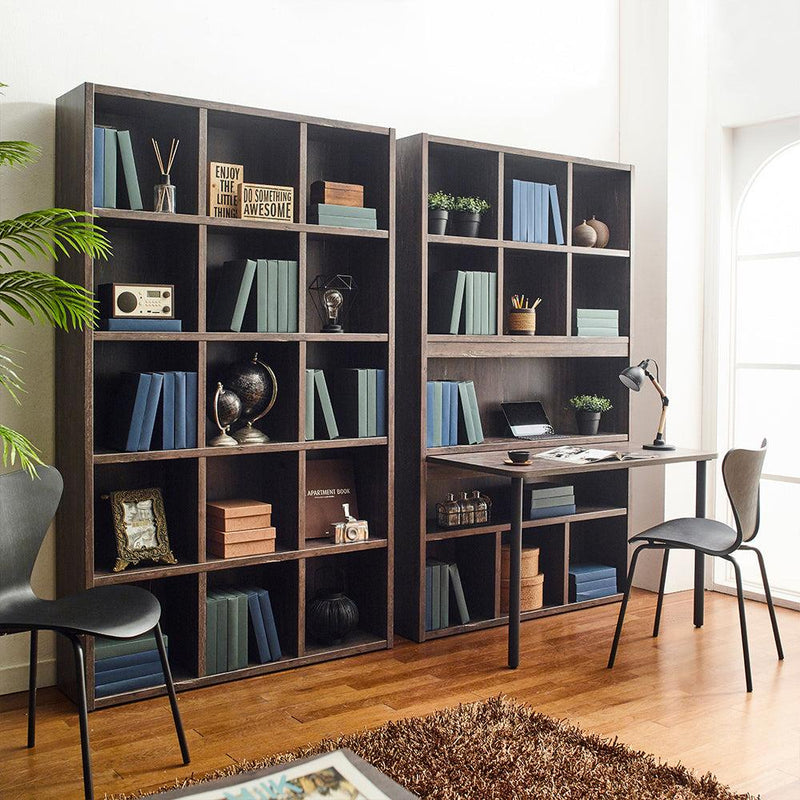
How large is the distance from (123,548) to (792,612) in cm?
314

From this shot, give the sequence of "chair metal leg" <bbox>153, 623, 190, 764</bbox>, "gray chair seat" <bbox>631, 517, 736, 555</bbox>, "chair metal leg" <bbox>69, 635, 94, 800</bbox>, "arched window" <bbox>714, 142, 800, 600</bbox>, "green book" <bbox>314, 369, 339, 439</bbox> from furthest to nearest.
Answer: "arched window" <bbox>714, 142, 800, 600</bbox> → "green book" <bbox>314, 369, 339, 439</bbox> → "gray chair seat" <bbox>631, 517, 736, 555</bbox> → "chair metal leg" <bbox>153, 623, 190, 764</bbox> → "chair metal leg" <bbox>69, 635, 94, 800</bbox>

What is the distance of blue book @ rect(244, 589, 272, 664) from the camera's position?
3809mm

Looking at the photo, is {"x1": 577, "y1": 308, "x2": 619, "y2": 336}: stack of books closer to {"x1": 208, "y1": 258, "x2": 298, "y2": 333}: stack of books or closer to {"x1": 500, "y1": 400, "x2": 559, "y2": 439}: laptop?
{"x1": 500, "y1": 400, "x2": 559, "y2": 439}: laptop

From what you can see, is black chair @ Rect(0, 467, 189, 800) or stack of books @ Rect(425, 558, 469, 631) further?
stack of books @ Rect(425, 558, 469, 631)

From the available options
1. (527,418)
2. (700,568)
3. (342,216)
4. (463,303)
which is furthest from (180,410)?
(700,568)

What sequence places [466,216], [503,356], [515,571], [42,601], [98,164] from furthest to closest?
[503,356] < [466,216] < [515,571] < [98,164] < [42,601]

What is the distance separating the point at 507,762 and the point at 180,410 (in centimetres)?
167

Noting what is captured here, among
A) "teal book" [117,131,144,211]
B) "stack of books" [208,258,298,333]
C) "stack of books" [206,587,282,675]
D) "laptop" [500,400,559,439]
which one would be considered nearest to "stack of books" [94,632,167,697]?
"stack of books" [206,587,282,675]

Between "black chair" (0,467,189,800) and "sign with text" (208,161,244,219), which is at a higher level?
"sign with text" (208,161,244,219)

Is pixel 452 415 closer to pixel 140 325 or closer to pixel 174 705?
pixel 140 325

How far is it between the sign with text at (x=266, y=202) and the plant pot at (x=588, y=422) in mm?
1837

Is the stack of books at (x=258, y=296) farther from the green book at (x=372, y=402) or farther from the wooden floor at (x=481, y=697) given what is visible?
the wooden floor at (x=481, y=697)

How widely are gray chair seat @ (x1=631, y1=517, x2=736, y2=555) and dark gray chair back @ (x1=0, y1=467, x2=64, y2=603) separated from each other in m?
2.23

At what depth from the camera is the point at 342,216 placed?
397 cm
